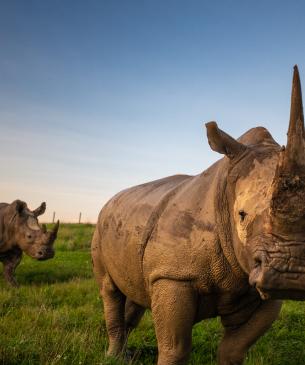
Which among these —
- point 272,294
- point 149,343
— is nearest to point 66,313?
point 149,343

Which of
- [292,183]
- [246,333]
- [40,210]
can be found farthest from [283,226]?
[40,210]

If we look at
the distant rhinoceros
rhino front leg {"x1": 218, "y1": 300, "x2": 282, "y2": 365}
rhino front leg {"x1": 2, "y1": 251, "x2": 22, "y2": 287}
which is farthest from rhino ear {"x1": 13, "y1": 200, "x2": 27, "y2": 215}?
rhino front leg {"x1": 218, "y1": 300, "x2": 282, "y2": 365}

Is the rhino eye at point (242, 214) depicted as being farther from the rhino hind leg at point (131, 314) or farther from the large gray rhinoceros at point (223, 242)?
the rhino hind leg at point (131, 314)

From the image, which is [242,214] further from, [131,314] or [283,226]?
[131,314]

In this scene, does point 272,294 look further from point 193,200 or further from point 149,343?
point 149,343

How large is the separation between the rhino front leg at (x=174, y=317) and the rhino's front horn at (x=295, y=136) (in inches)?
47.2

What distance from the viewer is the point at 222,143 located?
3111 mm

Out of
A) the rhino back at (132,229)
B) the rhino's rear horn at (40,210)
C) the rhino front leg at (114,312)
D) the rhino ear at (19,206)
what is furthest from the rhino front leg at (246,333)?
the rhino's rear horn at (40,210)

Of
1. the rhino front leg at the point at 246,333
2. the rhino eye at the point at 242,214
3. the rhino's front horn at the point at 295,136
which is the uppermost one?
the rhino's front horn at the point at 295,136

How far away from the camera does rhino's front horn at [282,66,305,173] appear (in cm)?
247

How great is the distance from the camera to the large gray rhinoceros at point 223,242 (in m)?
2.46

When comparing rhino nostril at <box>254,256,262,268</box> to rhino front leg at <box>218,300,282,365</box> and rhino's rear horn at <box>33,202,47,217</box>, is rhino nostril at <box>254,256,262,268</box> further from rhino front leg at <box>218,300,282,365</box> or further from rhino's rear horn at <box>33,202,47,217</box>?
rhino's rear horn at <box>33,202,47,217</box>

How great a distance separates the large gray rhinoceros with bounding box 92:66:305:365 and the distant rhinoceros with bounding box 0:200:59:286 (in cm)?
619

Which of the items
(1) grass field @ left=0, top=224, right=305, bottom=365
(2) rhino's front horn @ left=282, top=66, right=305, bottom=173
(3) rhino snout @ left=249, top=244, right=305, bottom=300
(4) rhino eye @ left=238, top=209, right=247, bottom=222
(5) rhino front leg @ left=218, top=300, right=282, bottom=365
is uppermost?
(2) rhino's front horn @ left=282, top=66, right=305, bottom=173
